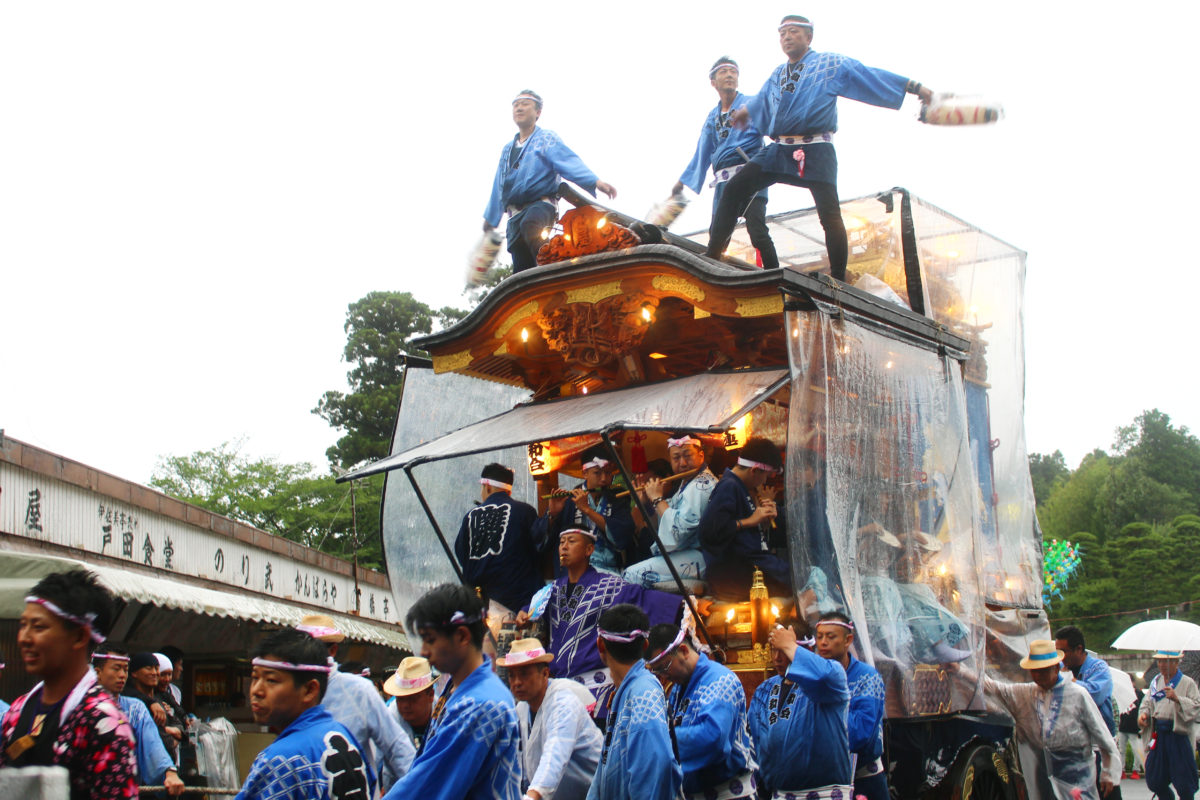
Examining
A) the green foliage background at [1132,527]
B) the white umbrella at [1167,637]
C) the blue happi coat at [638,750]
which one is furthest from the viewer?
the green foliage background at [1132,527]

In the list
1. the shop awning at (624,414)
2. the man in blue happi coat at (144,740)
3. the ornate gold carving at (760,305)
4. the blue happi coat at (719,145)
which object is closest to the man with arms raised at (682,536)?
the shop awning at (624,414)

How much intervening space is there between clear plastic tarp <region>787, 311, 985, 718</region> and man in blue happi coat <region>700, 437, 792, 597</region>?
586 mm

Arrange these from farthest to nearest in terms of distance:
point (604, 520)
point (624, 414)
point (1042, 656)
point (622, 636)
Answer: point (1042, 656) → point (604, 520) → point (624, 414) → point (622, 636)

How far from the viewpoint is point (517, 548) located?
8117 millimetres

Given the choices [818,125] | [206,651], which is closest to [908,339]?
[818,125]

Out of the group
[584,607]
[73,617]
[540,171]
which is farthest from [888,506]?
[73,617]

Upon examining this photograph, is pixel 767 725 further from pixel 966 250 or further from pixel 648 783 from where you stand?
pixel 966 250

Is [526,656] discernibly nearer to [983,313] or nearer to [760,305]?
[760,305]

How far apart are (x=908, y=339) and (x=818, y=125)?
1919mm

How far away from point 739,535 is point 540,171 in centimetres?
404

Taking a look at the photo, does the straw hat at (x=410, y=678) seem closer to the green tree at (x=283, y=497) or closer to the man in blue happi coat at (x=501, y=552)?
the man in blue happi coat at (x=501, y=552)

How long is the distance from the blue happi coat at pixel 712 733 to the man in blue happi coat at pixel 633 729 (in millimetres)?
379

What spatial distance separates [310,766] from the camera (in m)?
3.23

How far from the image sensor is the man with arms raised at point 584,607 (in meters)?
6.68
